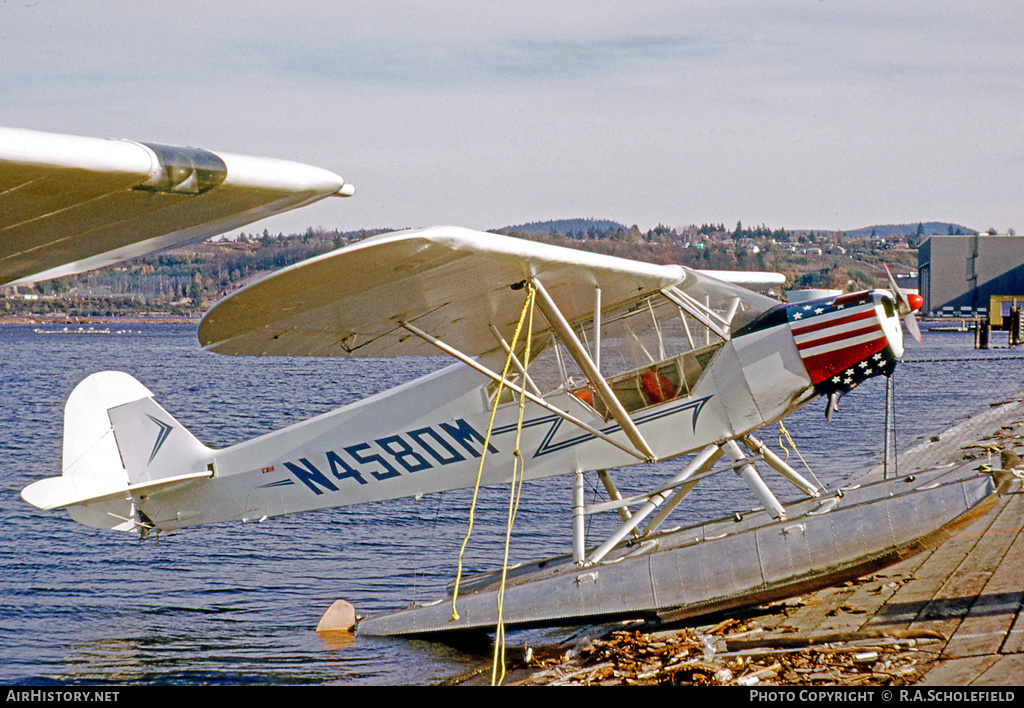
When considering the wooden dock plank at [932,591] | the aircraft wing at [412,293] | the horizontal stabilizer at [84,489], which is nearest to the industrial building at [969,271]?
the wooden dock plank at [932,591]

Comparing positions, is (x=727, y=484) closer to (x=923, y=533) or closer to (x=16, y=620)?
(x=923, y=533)

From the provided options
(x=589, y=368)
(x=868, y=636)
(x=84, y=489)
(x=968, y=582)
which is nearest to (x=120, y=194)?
(x=589, y=368)

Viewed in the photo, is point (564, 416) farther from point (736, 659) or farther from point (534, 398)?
point (736, 659)

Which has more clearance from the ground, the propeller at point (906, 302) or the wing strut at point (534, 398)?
the propeller at point (906, 302)

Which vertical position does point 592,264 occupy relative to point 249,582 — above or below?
above

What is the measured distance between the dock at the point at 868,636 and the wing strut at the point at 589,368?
→ 5.25ft

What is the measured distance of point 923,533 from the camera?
687 cm

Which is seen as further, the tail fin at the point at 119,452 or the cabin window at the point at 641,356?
the tail fin at the point at 119,452

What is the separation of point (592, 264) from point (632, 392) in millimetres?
1527

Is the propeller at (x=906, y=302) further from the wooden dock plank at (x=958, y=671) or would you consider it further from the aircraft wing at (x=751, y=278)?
the wooden dock plank at (x=958, y=671)

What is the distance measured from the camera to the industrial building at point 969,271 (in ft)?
333

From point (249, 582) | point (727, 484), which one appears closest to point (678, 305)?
point (249, 582)

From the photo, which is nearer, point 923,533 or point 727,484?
point 923,533
